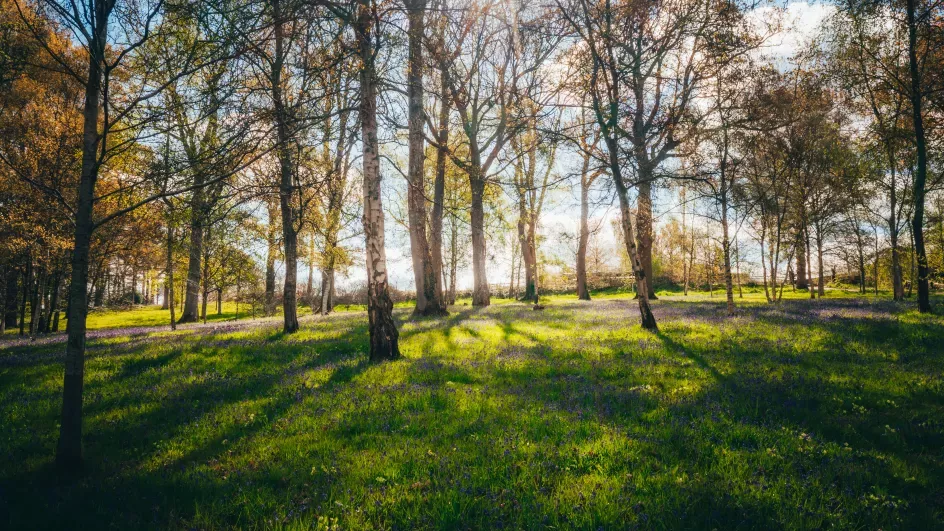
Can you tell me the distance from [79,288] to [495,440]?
528 centimetres

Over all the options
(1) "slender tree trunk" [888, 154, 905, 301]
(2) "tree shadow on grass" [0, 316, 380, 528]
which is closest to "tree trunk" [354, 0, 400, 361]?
(2) "tree shadow on grass" [0, 316, 380, 528]

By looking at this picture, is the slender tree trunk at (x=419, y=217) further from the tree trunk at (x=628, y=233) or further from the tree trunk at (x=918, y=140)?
the tree trunk at (x=918, y=140)

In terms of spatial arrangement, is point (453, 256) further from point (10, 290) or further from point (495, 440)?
point (495, 440)

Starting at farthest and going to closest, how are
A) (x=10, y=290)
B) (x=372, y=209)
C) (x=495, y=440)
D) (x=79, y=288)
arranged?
(x=10, y=290) → (x=372, y=209) → (x=495, y=440) → (x=79, y=288)

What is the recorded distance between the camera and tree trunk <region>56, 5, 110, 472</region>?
4.37 meters

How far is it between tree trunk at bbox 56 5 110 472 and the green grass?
1.14 ft

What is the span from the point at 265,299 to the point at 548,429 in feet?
107

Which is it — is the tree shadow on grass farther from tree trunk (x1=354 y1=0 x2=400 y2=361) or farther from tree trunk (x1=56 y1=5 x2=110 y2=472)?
tree trunk (x1=354 y1=0 x2=400 y2=361)

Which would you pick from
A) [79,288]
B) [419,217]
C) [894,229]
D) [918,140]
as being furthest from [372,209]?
[894,229]

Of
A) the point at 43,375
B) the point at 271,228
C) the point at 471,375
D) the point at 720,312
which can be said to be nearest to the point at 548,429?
the point at 471,375

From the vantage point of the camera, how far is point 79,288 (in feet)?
14.3

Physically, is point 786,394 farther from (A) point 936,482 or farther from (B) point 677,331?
(B) point 677,331

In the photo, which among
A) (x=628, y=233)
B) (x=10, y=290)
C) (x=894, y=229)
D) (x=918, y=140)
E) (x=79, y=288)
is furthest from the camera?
(x=10, y=290)

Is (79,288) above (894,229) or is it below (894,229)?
below
